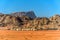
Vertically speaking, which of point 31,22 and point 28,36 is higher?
point 31,22

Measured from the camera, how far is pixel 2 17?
80812 mm

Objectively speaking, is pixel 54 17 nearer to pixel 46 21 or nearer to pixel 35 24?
pixel 46 21

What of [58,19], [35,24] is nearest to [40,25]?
[35,24]

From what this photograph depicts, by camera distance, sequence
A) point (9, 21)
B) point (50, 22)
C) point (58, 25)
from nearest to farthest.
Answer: point (58, 25) → point (50, 22) → point (9, 21)

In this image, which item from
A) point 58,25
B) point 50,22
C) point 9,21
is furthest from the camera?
point 9,21

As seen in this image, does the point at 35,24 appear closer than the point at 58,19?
Yes

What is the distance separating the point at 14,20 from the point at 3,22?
3853 mm

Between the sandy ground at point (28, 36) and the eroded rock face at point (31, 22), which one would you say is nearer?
the sandy ground at point (28, 36)

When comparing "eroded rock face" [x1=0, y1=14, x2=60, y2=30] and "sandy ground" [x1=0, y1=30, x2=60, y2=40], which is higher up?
"eroded rock face" [x1=0, y1=14, x2=60, y2=30]

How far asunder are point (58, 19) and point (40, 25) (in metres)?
8.09

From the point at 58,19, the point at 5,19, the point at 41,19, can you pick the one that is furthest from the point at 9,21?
the point at 58,19

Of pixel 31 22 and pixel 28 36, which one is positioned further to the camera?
pixel 31 22

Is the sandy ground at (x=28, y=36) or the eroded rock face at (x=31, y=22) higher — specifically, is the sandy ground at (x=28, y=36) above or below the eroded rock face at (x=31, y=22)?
below

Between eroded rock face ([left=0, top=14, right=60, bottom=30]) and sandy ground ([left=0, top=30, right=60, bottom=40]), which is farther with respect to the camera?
eroded rock face ([left=0, top=14, right=60, bottom=30])
